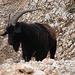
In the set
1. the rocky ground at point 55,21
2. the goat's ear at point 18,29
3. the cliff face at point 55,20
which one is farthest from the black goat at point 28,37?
the cliff face at point 55,20

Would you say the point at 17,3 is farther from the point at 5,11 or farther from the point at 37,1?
the point at 37,1

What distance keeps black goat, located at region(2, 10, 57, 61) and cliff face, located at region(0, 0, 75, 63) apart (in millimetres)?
1971

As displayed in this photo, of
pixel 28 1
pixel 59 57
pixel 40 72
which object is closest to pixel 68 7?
pixel 28 1

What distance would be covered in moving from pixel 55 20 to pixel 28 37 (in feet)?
12.4

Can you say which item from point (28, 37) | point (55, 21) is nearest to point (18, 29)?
point (28, 37)

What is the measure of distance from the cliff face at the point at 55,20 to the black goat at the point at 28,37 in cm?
197

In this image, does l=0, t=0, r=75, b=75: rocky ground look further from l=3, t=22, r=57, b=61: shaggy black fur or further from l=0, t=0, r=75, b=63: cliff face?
l=3, t=22, r=57, b=61: shaggy black fur

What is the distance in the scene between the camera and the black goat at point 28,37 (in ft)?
17.1

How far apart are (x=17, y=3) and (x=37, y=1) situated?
67.0 inches

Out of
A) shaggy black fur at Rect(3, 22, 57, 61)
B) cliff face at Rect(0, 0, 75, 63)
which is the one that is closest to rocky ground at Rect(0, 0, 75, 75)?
cliff face at Rect(0, 0, 75, 63)

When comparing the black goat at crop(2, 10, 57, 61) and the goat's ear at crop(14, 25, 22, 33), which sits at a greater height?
the goat's ear at crop(14, 25, 22, 33)

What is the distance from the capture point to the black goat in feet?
17.1

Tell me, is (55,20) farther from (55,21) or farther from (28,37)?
(28,37)

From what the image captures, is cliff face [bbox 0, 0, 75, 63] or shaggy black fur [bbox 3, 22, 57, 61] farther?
cliff face [bbox 0, 0, 75, 63]
